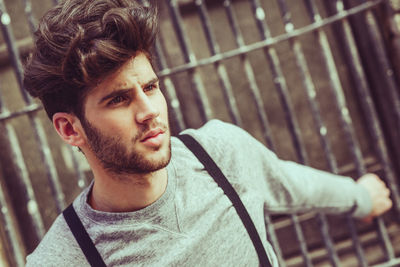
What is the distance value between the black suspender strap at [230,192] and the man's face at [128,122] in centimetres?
23

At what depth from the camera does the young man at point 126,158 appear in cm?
134

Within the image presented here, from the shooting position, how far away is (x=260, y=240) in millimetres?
1532

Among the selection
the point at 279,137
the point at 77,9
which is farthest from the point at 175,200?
the point at 279,137

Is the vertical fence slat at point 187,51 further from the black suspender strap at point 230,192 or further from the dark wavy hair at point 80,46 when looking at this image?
the dark wavy hair at point 80,46

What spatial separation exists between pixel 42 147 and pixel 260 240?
117cm

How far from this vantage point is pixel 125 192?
1.45m

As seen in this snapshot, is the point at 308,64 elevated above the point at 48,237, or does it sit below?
above

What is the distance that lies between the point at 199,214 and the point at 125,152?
0.37 m

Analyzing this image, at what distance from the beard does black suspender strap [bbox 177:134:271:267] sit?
228mm

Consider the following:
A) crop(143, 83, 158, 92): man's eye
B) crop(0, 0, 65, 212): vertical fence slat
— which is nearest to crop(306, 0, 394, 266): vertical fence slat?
crop(143, 83, 158, 92): man's eye

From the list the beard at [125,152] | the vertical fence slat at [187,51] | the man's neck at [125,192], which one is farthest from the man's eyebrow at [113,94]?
the vertical fence slat at [187,51]

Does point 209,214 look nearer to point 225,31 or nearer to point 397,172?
point 225,31

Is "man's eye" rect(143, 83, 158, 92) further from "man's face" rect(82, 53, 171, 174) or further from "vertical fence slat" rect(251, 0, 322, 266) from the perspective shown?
"vertical fence slat" rect(251, 0, 322, 266)

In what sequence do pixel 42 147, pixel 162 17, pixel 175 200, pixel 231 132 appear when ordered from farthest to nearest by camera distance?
pixel 162 17
pixel 42 147
pixel 231 132
pixel 175 200
